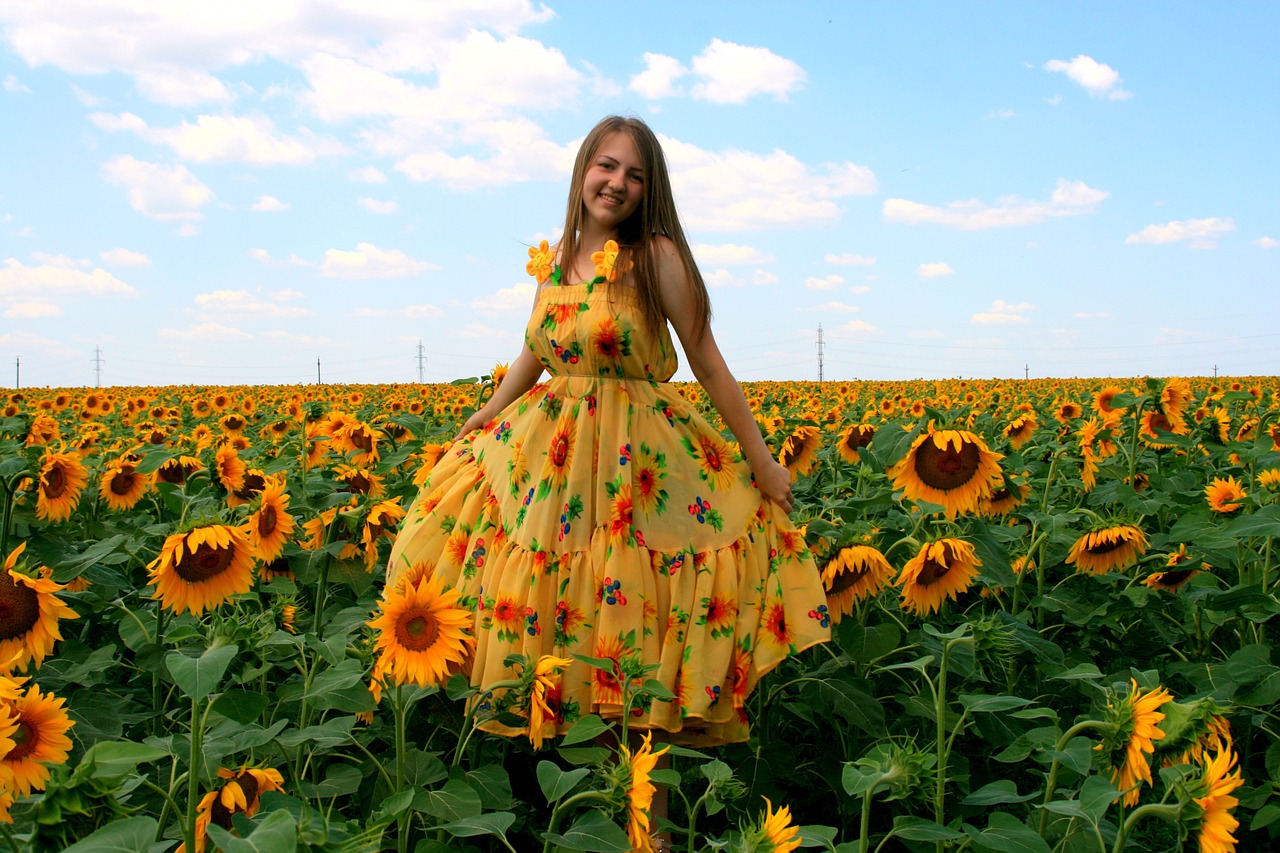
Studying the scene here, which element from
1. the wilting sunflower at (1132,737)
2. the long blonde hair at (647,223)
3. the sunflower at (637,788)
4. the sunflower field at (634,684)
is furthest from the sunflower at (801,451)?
the sunflower at (637,788)

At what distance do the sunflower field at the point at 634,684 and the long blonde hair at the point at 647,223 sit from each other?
735 millimetres

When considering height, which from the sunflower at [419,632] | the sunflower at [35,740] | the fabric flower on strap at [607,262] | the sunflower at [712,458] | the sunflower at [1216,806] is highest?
the fabric flower on strap at [607,262]

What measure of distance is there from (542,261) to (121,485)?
2.13m

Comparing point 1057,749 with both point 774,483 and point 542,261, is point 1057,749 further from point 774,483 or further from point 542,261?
point 542,261

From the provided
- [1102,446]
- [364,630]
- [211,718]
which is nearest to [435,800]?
[211,718]

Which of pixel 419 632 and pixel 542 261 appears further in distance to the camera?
pixel 542 261

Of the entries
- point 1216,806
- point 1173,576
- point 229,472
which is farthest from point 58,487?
point 1173,576

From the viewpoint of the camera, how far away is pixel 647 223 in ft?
9.01

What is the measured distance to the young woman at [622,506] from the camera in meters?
2.32

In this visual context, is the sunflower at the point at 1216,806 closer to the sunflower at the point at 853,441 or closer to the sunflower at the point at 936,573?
the sunflower at the point at 936,573

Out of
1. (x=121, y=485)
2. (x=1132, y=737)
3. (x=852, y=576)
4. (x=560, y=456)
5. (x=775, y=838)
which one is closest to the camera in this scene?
(x=775, y=838)

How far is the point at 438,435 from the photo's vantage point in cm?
525

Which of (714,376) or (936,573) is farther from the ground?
(714,376)

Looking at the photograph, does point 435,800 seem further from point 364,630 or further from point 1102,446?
point 1102,446
